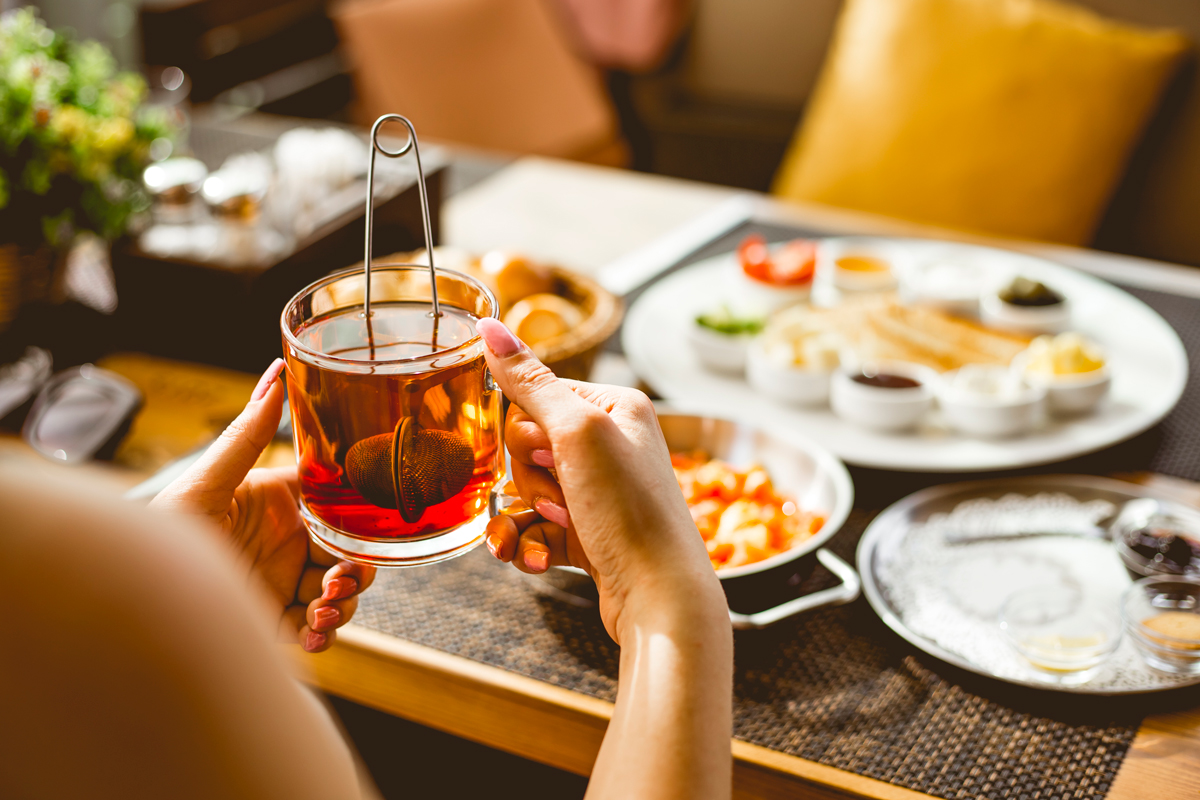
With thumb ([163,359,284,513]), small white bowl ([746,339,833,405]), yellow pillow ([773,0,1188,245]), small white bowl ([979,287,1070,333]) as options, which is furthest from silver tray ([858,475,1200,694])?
yellow pillow ([773,0,1188,245])

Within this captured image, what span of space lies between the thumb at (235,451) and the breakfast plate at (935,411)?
592 mm

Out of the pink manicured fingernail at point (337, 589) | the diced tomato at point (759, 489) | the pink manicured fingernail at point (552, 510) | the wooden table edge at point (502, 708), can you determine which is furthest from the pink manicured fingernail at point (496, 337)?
the diced tomato at point (759, 489)

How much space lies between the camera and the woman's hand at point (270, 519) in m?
0.72

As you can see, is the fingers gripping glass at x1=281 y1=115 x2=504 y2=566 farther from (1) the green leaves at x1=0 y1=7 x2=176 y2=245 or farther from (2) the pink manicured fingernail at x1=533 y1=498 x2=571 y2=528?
(1) the green leaves at x1=0 y1=7 x2=176 y2=245

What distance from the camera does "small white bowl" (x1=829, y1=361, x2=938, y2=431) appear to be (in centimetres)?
126

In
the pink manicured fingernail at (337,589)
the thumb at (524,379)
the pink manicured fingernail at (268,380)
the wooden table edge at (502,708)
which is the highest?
the thumb at (524,379)

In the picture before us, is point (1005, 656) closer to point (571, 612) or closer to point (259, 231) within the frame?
point (571, 612)

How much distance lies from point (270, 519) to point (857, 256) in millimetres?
1167

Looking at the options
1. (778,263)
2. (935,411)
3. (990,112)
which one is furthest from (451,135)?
(935,411)

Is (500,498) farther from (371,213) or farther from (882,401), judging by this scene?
(882,401)

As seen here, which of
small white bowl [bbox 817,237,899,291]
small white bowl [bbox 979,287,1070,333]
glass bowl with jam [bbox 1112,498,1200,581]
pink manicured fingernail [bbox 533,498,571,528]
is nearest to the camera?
pink manicured fingernail [bbox 533,498,571,528]

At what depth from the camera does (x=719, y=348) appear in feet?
4.69

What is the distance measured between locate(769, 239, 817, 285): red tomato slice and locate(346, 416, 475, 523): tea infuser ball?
1040 millimetres

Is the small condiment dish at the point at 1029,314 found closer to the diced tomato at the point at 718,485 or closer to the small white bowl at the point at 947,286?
the small white bowl at the point at 947,286
